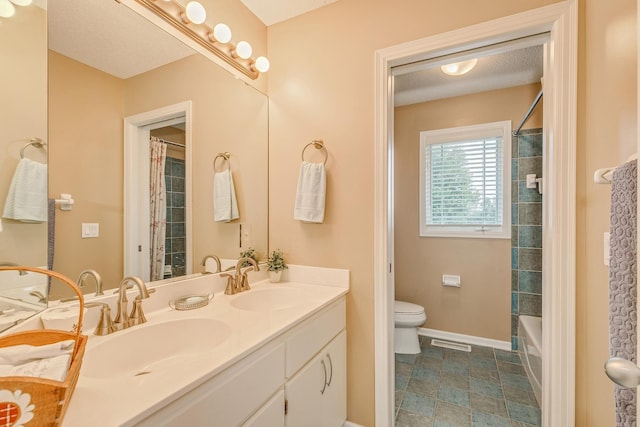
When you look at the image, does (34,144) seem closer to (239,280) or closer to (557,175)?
(239,280)

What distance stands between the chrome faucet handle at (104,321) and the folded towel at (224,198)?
671 mm

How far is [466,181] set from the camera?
265 centimetres

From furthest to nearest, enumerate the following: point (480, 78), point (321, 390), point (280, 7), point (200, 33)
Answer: point (480, 78) < point (280, 7) < point (200, 33) < point (321, 390)

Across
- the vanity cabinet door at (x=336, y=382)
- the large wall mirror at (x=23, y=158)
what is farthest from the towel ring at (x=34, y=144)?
the vanity cabinet door at (x=336, y=382)

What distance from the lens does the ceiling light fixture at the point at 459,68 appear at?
6.65ft

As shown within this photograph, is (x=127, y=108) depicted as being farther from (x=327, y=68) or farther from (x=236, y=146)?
(x=327, y=68)

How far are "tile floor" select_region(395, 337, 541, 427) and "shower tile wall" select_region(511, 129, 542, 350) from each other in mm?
430

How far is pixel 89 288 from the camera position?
3.23 ft

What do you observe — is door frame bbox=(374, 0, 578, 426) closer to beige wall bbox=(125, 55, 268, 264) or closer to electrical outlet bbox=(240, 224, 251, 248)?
beige wall bbox=(125, 55, 268, 264)

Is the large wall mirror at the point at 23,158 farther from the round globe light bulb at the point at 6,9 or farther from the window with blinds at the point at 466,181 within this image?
the window with blinds at the point at 466,181

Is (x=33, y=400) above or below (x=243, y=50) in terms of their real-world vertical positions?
below

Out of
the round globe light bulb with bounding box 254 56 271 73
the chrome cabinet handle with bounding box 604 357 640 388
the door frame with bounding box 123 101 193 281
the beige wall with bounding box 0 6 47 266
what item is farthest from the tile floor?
the round globe light bulb with bounding box 254 56 271 73

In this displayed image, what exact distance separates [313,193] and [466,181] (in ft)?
5.98

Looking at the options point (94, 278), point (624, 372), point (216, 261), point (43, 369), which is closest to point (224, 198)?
point (216, 261)
